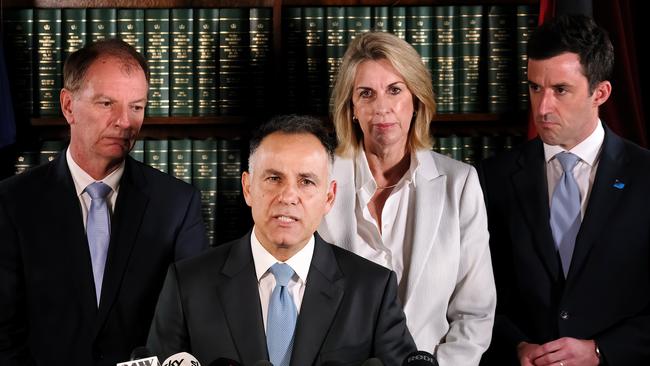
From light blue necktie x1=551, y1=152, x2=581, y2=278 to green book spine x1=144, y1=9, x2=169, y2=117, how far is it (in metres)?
1.55

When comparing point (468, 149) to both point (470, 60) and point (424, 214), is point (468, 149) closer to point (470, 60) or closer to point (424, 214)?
point (470, 60)

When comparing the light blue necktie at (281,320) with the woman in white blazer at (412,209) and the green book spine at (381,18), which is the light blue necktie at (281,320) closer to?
the woman in white blazer at (412,209)

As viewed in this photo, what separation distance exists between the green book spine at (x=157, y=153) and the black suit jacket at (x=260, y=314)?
1.37 meters

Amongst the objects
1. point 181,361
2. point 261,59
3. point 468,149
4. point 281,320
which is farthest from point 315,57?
point 181,361

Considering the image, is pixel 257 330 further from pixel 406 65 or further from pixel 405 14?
pixel 405 14

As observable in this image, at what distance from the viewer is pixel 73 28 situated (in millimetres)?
3648

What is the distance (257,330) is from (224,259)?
0.69 feet

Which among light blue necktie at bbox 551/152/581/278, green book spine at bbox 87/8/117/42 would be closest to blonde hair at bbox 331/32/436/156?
light blue necktie at bbox 551/152/581/278

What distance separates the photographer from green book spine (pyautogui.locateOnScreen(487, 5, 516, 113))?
3688mm

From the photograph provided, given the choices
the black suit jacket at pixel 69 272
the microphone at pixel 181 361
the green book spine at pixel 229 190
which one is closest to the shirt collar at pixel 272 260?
the microphone at pixel 181 361

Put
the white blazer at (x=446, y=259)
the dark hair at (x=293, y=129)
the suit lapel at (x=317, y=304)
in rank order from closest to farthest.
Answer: the suit lapel at (x=317, y=304), the dark hair at (x=293, y=129), the white blazer at (x=446, y=259)

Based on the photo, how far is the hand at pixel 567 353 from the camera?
9.17ft

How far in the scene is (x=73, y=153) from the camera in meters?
2.86

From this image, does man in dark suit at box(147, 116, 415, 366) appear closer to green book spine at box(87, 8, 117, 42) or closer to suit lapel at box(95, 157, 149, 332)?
suit lapel at box(95, 157, 149, 332)
